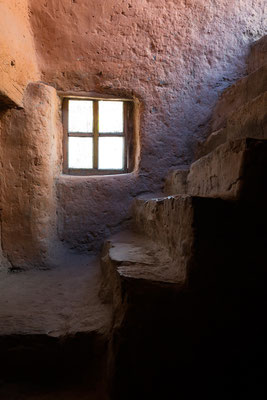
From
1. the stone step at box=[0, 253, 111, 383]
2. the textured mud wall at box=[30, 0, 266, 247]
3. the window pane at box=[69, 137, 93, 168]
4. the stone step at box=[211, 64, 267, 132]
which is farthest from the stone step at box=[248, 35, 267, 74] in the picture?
the stone step at box=[0, 253, 111, 383]

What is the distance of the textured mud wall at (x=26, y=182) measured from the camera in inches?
96.9

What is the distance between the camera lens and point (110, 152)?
3066mm

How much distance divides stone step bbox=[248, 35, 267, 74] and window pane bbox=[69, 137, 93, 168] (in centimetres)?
171

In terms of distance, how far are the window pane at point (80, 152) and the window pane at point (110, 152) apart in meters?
0.10

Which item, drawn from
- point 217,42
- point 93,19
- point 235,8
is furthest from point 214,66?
point 93,19

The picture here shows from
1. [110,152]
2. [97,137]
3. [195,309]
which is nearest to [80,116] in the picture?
[97,137]

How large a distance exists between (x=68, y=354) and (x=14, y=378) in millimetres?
274

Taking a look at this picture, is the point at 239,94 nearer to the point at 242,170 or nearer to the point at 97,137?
the point at 97,137

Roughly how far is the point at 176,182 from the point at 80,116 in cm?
123

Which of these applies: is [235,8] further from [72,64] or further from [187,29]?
[72,64]

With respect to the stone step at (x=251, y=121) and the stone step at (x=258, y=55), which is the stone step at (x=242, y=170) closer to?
the stone step at (x=251, y=121)

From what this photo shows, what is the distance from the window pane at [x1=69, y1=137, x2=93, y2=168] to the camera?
3021 mm

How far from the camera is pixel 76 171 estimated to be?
3.00m

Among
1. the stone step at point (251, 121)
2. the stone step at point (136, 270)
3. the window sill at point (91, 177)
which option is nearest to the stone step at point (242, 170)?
the stone step at point (251, 121)
